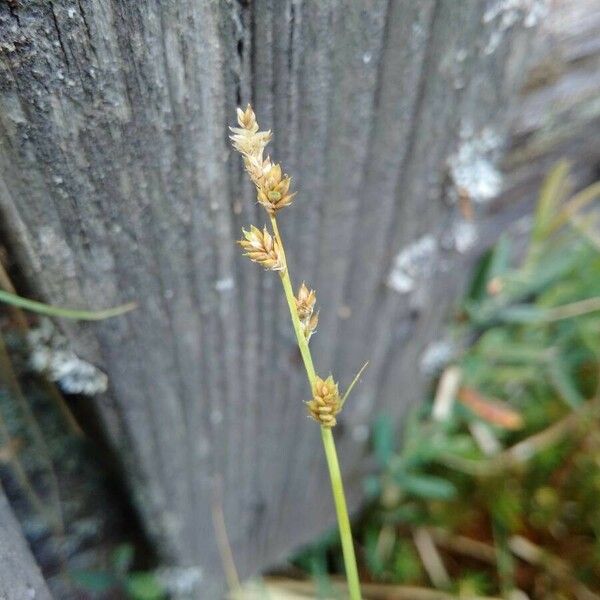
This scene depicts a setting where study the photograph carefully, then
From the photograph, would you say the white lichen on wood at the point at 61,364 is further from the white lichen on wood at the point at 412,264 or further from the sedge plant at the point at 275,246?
the white lichen on wood at the point at 412,264

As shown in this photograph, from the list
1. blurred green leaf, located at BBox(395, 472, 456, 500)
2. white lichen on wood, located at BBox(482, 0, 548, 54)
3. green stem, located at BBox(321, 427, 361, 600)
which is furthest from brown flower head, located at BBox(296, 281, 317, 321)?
blurred green leaf, located at BBox(395, 472, 456, 500)

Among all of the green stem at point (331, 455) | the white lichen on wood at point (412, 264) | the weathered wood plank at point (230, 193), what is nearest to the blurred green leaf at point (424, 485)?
the weathered wood plank at point (230, 193)

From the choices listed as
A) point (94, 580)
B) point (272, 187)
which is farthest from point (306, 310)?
point (94, 580)

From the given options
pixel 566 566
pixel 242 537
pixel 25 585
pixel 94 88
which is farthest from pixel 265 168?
pixel 566 566

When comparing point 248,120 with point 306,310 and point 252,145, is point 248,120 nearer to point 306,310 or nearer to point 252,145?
point 252,145

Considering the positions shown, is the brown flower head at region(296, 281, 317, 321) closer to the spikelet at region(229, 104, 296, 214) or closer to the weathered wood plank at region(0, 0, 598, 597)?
the spikelet at region(229, 104, 296, 214)

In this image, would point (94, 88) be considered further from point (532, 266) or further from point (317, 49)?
point (532, 266)
